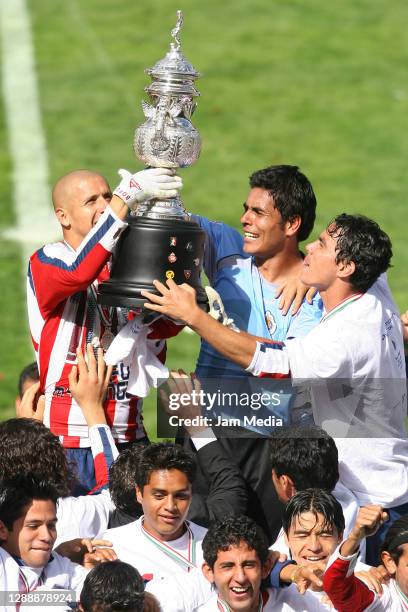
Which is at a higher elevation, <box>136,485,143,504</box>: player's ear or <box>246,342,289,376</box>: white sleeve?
<box>246,342,289,376</box>: white sleeve

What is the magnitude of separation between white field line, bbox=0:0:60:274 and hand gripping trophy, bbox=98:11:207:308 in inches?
316

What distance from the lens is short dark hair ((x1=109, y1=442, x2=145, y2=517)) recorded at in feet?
Answer: 20.3

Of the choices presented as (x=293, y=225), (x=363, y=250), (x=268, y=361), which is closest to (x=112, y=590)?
(x=268, y=361)

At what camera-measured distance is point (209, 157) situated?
55.6 ft

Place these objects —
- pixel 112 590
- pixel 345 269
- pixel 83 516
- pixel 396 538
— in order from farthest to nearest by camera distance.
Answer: pixel 345 269
pixel 83 516
pixel 396 538
pixel 112 590

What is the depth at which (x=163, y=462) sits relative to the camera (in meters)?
6.02

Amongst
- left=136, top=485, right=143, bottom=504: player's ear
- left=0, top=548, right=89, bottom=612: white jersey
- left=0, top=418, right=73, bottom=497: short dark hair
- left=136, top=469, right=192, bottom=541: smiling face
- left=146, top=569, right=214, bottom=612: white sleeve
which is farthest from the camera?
left=136, top=485, right=143, bottom=504: player's ear

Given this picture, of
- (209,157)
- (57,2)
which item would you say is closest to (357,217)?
(209,157)

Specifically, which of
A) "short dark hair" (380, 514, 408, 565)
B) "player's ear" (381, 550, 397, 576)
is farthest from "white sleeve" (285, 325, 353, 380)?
"player's ear" (381, 550, 397, 576)

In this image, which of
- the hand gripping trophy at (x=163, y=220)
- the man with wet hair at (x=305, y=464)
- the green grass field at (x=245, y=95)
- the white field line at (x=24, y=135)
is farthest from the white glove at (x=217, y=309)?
the white field line at (x=24, y=135)

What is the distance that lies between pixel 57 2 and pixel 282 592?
16489 millimetres

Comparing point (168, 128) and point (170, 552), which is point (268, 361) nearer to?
point (170, 552)

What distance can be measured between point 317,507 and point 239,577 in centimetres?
53

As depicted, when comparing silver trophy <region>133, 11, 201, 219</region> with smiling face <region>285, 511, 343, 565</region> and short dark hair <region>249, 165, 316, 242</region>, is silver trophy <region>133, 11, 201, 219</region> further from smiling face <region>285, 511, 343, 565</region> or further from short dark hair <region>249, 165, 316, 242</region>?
smiling face <region>285, 511, 343, 565</region>
